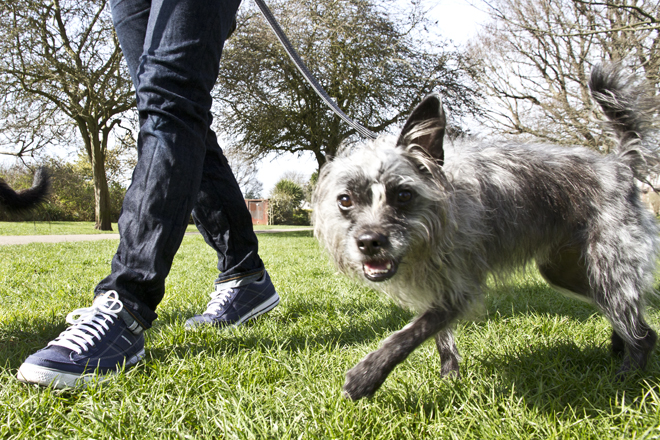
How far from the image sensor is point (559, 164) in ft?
8.71

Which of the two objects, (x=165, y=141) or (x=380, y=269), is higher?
(x=165, y=141)

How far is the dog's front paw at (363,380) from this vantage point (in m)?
1.77

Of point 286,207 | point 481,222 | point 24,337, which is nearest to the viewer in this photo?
point 481,222

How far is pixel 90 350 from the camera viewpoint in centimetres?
196

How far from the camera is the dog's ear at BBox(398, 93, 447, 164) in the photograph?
2.11 metres

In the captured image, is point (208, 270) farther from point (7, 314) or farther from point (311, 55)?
point (311, 55)

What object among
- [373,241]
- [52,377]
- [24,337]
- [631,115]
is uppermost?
[631,115]

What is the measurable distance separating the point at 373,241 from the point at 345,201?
15.7 inches

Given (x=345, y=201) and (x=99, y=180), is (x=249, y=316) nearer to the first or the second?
(x=345, y=201)

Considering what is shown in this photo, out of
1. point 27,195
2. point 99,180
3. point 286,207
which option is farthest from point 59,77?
point 286,207

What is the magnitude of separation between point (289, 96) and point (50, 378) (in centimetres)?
1796

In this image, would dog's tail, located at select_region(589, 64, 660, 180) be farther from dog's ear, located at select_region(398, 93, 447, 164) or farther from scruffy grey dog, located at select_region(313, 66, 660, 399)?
dog's ear, located at select_region(398, 93, 447, 164)

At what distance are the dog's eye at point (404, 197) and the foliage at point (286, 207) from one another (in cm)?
3709

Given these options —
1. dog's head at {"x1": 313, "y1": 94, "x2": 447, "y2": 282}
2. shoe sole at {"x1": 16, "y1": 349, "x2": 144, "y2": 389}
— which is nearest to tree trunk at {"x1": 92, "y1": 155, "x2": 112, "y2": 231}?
shoe sole at {"x1": 16, "y1": 349, "x2": 144, "y2": 389}
